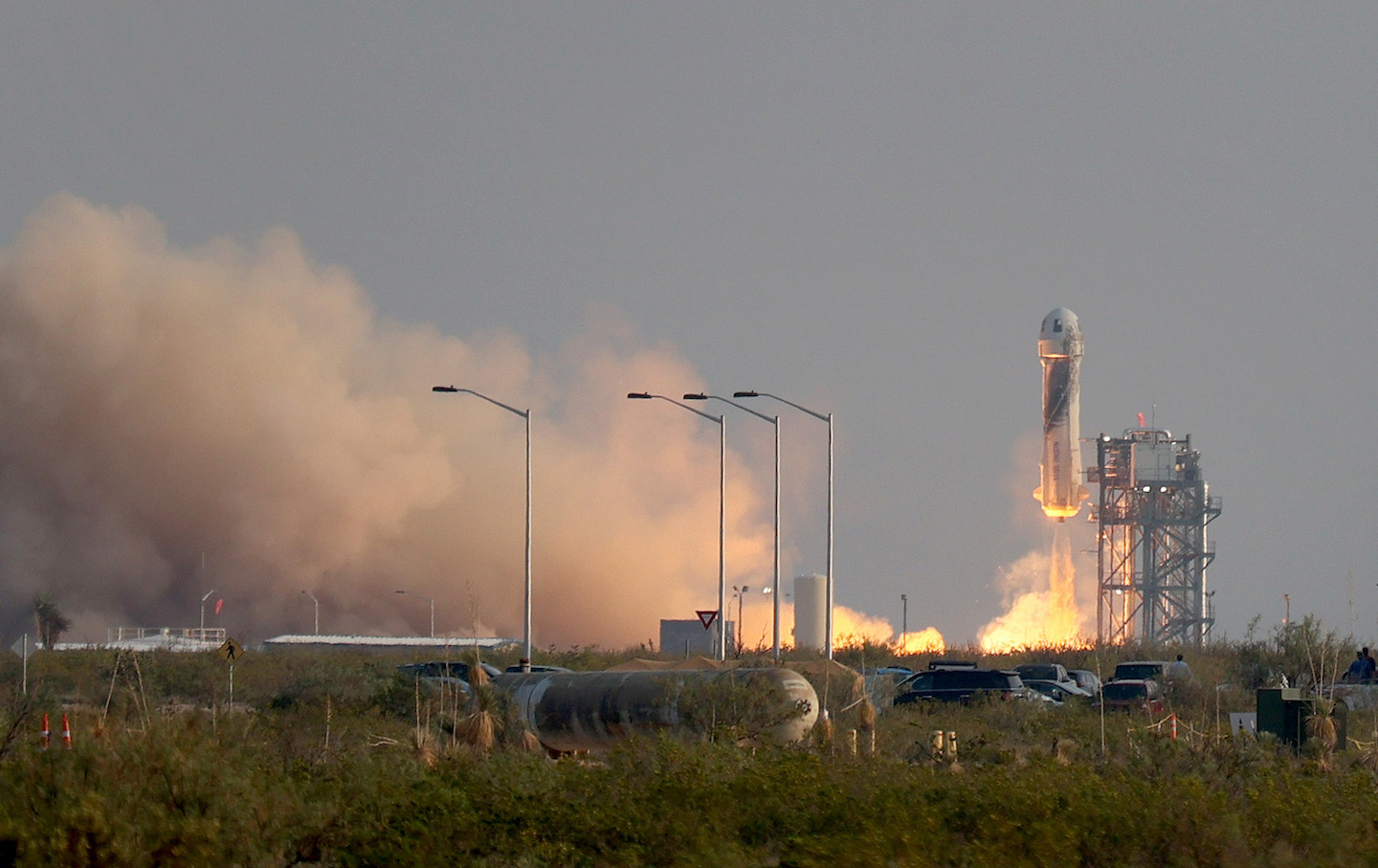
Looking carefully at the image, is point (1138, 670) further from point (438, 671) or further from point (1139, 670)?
point (438, 671)

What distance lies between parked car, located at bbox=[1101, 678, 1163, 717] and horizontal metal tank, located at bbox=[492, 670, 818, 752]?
1170 centimetres

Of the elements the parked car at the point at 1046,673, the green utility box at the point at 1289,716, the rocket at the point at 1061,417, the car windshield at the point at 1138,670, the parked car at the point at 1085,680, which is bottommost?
the parked car at the point at 1085,680

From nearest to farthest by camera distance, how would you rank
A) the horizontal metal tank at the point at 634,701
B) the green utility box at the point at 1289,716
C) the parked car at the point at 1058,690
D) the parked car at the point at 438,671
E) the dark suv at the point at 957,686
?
the green utility box at the point at 1289,716 → the horizontal metal tank at the point at 634,701 → the dark suv at the point at 957,686 → the parked car at the point at 438,671 → the parked car at the point at 1058,690

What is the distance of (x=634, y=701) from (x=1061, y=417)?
2113 inches

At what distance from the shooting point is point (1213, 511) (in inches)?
3287

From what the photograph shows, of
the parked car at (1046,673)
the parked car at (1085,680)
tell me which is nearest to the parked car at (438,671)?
the parked car at (1046,673)

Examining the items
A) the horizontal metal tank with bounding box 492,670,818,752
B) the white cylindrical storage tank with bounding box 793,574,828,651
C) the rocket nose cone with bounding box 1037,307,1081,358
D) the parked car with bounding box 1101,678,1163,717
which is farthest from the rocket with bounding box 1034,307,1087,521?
the horizontal metal tank with bounding box 492,670,818,752

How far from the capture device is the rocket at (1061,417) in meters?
77.1

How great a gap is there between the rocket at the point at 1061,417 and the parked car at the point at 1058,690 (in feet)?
108

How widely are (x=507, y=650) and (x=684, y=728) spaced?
36.1m

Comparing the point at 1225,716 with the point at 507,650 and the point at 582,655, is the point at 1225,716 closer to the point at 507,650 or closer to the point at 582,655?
the point at 582,655

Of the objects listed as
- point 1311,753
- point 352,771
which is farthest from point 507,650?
point 352,771

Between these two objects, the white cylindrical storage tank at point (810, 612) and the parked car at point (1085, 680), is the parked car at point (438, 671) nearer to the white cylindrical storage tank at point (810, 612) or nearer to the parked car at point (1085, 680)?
the parked car at point (1085, 680)

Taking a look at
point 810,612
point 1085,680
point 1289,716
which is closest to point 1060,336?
point 810,612
